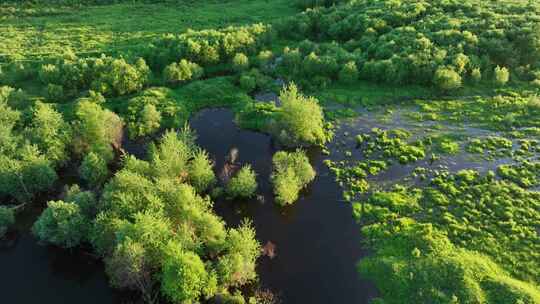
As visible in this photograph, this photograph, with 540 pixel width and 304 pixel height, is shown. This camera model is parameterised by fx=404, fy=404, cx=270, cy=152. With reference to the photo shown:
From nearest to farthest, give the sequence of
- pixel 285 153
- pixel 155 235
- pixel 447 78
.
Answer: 1. pixel 155 235
2. pixel 285 153
3. pixel 447 78

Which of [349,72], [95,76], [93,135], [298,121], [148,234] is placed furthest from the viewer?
[349,72]

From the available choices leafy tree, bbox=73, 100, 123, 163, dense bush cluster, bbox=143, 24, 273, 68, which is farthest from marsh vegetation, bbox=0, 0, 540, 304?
dense bush cluster, bbox=143, 24, 273, 68

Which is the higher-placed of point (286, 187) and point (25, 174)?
point (25, 174)

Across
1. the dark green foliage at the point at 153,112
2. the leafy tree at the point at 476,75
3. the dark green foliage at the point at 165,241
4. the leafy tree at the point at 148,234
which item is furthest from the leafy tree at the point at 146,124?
the leafy tree at the point at 476,75

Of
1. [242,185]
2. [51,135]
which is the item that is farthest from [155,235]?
[51,135]

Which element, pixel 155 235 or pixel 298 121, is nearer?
pixel 155 235

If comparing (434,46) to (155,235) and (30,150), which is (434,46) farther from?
(30,150)
